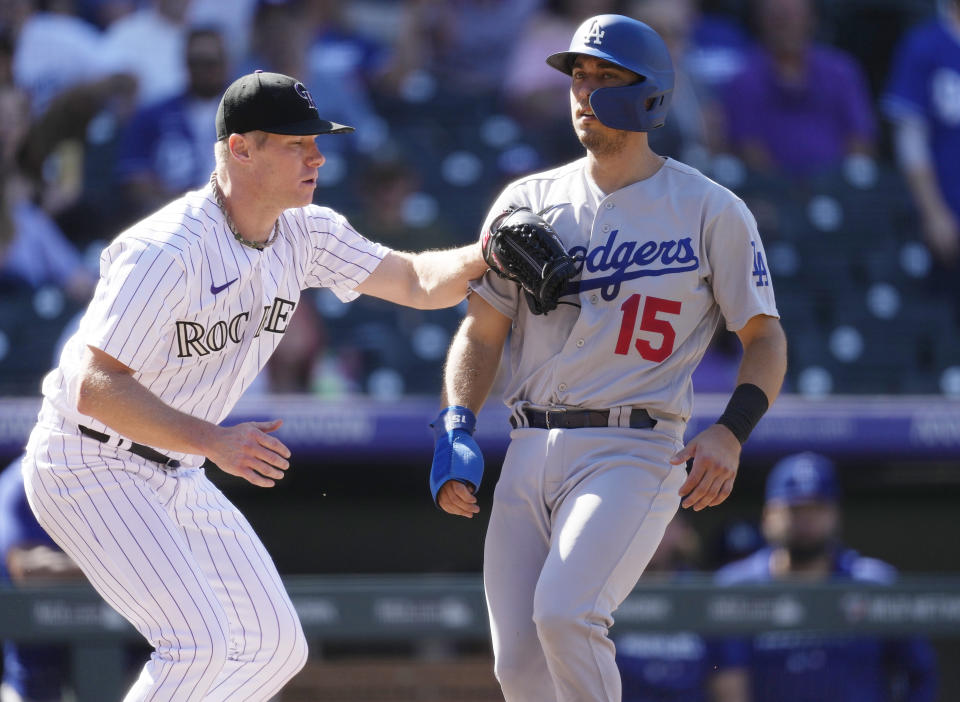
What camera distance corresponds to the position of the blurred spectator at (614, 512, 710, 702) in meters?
5.01

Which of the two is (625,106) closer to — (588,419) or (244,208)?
(588,419)

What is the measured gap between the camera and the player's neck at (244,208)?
2955 mm

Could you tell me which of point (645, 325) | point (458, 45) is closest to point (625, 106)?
point (645, 325)

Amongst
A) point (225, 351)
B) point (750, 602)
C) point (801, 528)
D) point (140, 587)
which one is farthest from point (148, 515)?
point (801, 528)

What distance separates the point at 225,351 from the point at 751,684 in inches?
118

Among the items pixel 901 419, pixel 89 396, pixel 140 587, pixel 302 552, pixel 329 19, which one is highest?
pixel 329 19

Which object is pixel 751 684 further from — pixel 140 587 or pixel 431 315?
pixel 140 587

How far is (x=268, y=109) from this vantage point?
114 inches

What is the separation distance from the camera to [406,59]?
304 inches

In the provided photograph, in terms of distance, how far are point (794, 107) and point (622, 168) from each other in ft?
16.0

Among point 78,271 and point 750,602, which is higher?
point 78,271

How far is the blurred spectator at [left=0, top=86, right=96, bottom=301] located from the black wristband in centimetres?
446

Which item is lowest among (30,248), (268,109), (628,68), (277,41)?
(30,248)

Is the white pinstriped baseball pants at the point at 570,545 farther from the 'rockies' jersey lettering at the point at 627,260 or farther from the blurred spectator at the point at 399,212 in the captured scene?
the blurred spectator at the point at 399,212
